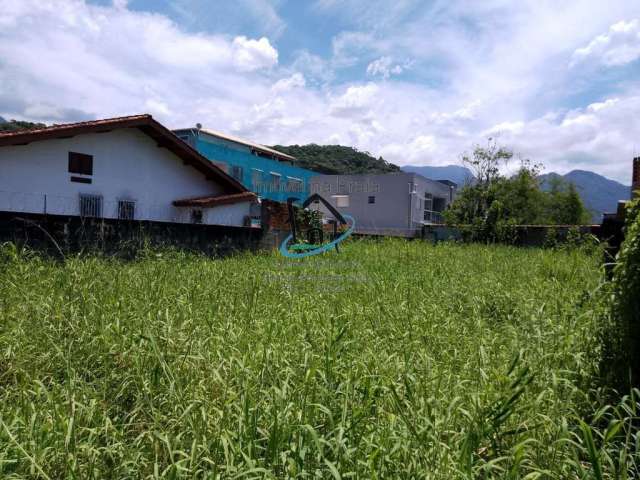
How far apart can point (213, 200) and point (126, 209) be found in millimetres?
2494

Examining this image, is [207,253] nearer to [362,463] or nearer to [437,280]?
[437,280]

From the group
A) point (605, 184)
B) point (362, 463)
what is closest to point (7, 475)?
point (362, 463)

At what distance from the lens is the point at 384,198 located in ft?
97.0

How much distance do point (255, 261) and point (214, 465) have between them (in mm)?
6070

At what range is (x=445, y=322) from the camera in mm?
3553

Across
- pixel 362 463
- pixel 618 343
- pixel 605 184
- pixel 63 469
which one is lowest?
pixel 63 469

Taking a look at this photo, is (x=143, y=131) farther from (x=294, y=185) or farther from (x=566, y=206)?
(x=566, y=206)

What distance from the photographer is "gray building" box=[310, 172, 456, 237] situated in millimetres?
28438

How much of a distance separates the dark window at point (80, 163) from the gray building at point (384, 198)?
19314mm

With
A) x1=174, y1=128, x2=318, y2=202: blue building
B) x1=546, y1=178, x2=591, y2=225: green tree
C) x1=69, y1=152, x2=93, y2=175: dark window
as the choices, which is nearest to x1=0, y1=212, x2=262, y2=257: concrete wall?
x1=69, y1=152, x2=93, y2=175: dark window

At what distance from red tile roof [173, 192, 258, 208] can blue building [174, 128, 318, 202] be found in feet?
30.3

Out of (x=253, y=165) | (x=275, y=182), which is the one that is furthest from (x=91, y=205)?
(x=275, y=182)

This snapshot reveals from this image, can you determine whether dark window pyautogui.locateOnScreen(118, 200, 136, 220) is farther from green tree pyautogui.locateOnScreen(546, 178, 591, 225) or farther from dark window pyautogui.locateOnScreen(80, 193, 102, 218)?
green tree pyautogui.locateOnScreen(546, 178, 591, 225)

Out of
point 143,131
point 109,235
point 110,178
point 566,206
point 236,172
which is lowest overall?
point 109,235
